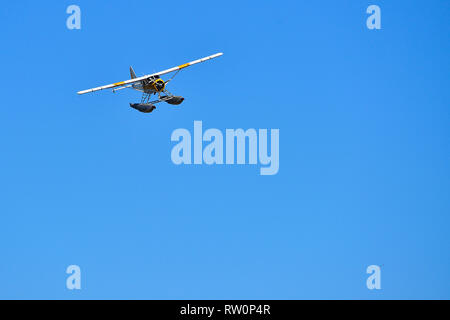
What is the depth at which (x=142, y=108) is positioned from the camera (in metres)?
77.6
